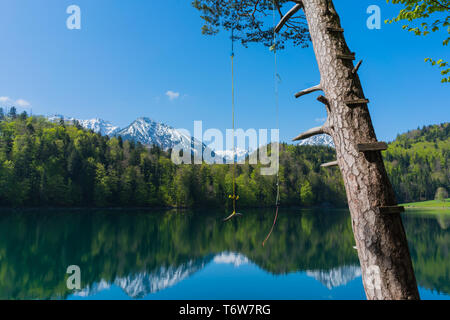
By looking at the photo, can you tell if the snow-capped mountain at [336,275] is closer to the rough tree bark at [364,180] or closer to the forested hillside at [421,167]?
the rough tree bark at [364,180]

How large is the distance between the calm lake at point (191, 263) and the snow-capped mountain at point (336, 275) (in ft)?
0.16

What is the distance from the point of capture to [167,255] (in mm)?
17703

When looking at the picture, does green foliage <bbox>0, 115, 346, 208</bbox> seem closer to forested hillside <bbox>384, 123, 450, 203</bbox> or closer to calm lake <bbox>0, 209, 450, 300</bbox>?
calm lake <bbox>0, 209, 450, 300</bbox>

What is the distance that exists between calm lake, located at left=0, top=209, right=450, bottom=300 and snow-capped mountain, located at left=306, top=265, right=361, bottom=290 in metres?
0.05

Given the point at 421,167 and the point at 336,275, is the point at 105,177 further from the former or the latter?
the point at 421,167

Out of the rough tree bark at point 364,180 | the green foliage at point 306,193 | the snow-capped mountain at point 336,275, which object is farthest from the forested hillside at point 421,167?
the rough tree bark at point 364,180

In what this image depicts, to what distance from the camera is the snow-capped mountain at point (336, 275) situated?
1270cm

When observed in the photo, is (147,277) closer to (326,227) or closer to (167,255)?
(167,255)

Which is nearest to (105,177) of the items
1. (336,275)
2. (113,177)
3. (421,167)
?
(113,177)

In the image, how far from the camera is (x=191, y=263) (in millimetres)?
16000

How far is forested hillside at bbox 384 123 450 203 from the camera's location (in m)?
68.6

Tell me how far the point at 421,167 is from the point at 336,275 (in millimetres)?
81165

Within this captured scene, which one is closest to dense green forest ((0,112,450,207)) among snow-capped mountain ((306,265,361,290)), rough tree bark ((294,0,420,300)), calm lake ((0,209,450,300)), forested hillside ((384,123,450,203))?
calm lake ((0,209,450,300))
